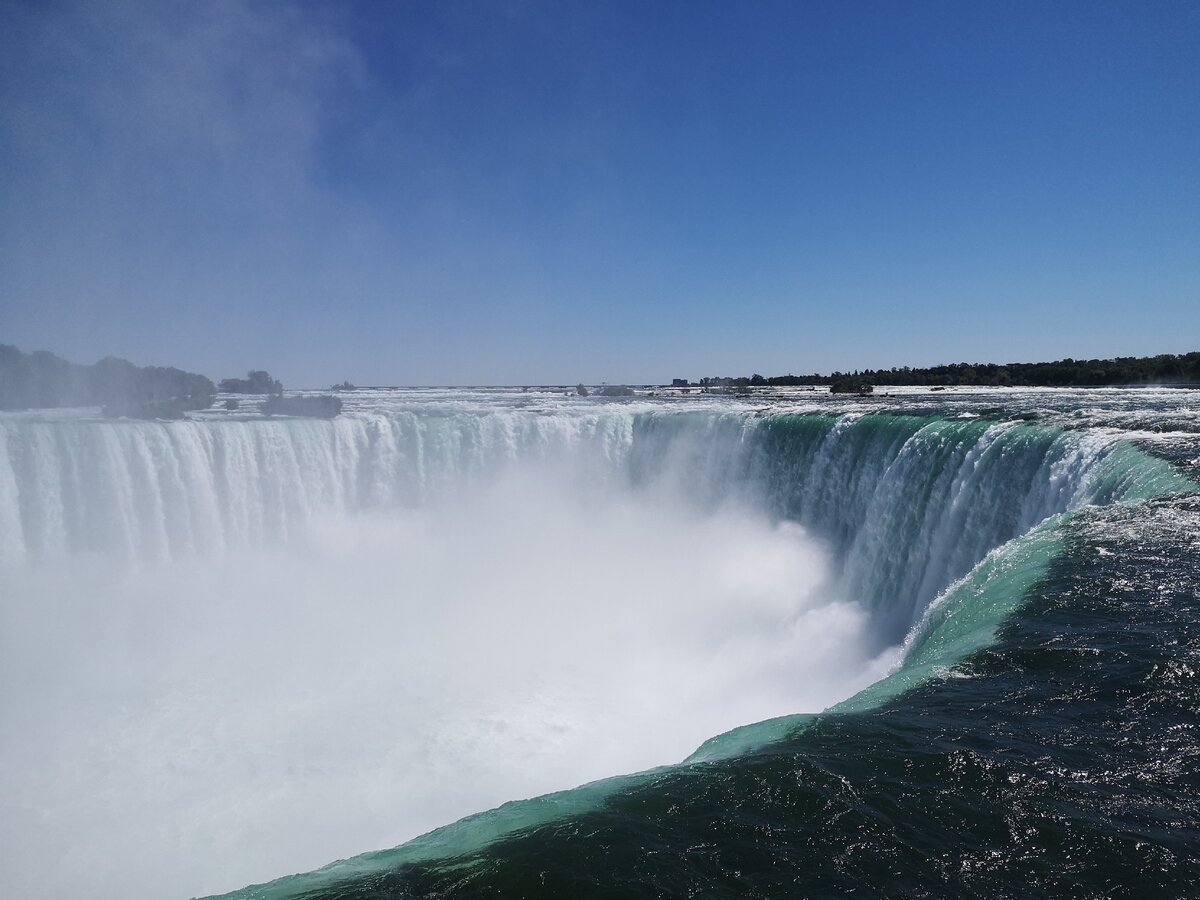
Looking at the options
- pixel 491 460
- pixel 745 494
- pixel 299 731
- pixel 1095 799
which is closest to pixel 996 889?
pixel 1095 799

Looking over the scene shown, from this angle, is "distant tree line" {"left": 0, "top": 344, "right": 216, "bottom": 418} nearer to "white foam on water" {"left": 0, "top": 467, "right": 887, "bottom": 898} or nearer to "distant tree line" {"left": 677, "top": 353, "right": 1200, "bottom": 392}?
"white foam on water" {"left": 0, "top": 467, "right": 887, "bottom": 898}

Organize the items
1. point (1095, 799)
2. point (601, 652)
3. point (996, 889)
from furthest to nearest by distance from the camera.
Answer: point (601, 652), point (1095, 799), point (996, 889)

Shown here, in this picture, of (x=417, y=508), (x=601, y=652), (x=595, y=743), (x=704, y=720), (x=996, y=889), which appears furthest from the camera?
(x=417, y=508)

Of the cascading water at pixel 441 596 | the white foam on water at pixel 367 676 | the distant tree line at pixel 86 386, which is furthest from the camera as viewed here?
the distant tree line at pixel 86 386

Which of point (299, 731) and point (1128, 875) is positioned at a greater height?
point (1128, 875)

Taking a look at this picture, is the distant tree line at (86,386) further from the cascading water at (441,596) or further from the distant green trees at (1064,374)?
the distant green trees at (1064,374)

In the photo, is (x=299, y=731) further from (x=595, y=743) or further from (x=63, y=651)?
(x=63, y=651)

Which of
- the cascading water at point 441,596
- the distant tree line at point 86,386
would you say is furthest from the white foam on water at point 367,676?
the distant tree line at point 86,386

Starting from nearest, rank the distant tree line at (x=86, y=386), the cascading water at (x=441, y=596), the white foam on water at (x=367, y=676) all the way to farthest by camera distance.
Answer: the white foam on water at (x=367, y=676) < the cascading water at (x=441, y=596) < the distant tree line at (x=86, y=386)
